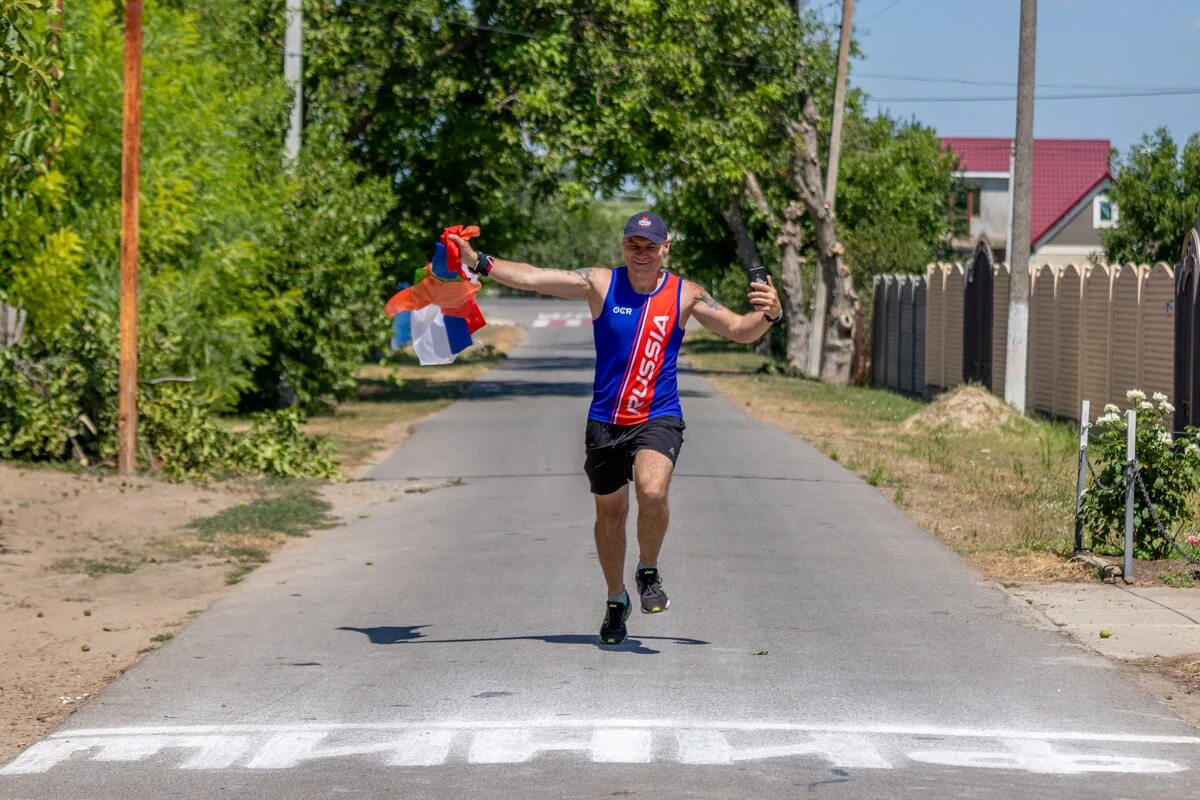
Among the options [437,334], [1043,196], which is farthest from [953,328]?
[1043,196]

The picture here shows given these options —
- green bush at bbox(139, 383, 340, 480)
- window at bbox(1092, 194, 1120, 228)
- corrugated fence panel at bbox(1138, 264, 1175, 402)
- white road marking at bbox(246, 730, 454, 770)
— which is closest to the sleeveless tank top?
white road marking at bbox(246, 730, 454, 770)

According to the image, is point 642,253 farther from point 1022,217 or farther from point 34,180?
point 1022,217

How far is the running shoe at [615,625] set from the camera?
28.8 ft

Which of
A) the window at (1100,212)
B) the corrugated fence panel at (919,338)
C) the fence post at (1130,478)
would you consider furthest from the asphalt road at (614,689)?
the window at (1100,212)

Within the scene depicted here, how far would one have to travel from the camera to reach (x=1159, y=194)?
46.4 m

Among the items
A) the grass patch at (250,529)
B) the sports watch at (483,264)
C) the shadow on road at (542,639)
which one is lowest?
the grass patch at (250,529)

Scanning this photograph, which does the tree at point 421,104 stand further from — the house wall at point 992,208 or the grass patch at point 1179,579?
the house wall at point 992,208

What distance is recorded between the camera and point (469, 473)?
62.0ft

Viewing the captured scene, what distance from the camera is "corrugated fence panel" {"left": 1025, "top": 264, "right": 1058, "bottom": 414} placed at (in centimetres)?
2508

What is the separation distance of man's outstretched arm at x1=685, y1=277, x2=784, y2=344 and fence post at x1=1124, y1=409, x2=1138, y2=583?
3.64 meters

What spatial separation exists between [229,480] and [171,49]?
21.4ft

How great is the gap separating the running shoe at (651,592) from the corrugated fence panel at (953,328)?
2249 cm

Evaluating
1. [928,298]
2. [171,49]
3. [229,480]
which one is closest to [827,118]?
[928,298]

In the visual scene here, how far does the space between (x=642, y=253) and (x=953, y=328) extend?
2359 cm
